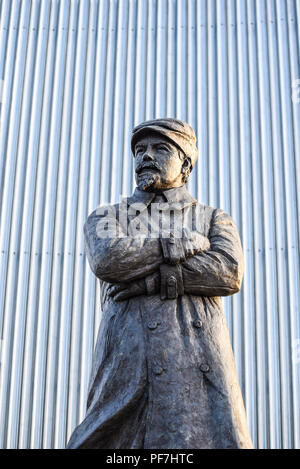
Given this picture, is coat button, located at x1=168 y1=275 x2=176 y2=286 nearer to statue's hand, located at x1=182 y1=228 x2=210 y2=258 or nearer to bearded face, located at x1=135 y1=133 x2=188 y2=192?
statue's hand, located at x1=182 y1=228 x2=210 y2=258

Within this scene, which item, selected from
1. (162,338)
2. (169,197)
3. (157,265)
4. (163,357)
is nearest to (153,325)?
(162,338)

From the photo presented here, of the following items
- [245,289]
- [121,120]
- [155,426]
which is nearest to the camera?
[155,426]

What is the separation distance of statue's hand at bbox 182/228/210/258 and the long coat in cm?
2

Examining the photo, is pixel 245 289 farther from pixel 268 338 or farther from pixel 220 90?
pixel 220 90

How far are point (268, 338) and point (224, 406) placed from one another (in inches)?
154

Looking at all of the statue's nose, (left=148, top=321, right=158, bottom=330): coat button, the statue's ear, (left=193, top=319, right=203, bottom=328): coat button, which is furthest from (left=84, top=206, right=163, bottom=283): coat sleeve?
the statue's ear

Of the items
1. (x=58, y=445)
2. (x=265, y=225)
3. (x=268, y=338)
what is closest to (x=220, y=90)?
(x=265, y=225)

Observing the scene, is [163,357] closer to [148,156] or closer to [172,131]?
[148,156]

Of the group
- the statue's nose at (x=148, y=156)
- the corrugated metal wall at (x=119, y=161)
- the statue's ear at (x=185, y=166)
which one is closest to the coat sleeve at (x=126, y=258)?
the statue's nose at (x=148, y=156)

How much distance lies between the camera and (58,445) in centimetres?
761

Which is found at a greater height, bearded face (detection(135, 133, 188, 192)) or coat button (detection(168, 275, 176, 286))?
bearded face (detection(135, 133, 188, 192))

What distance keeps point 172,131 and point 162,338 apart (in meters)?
1.43

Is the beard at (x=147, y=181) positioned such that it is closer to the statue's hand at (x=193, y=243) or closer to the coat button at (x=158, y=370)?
the statue's hand at (x=193, y=243)

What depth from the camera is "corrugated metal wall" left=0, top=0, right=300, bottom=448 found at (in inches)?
307
